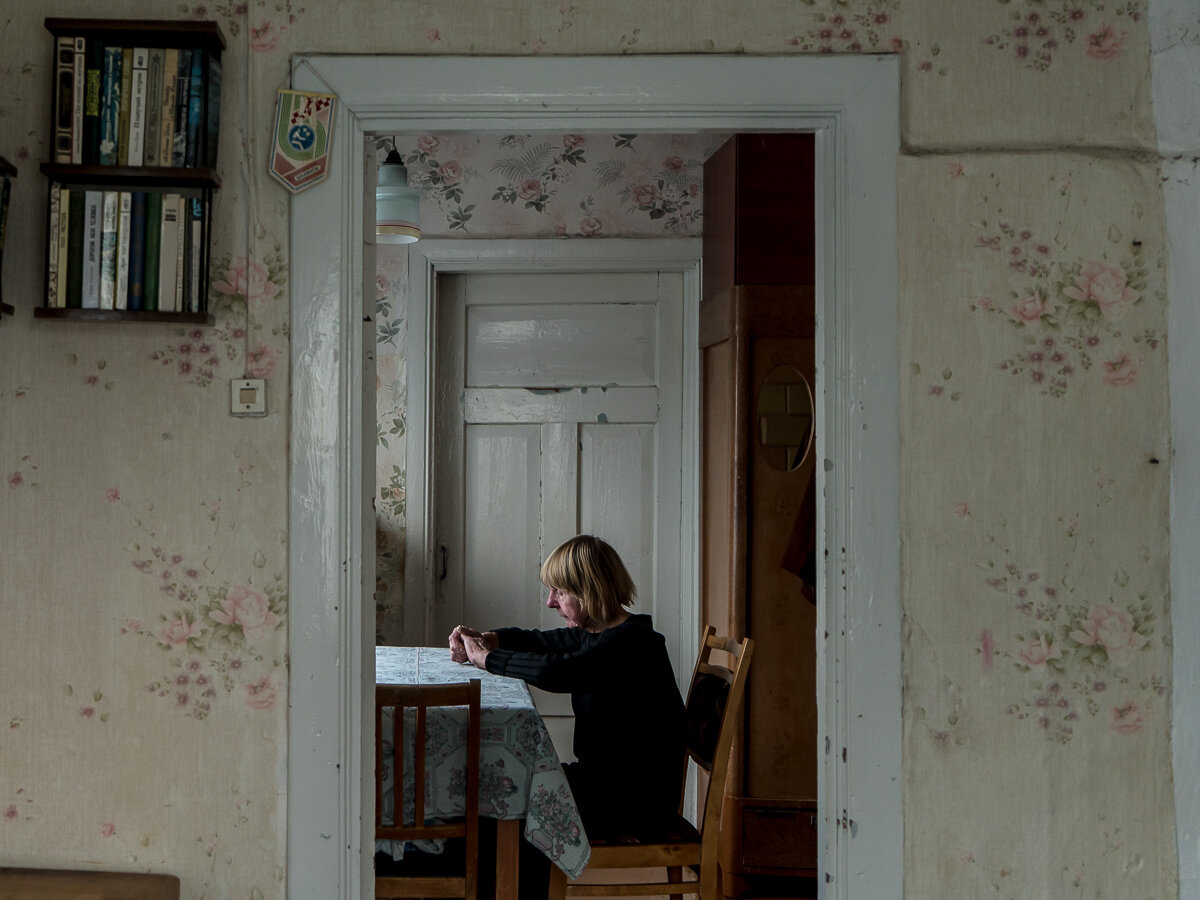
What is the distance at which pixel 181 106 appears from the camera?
1.70 m

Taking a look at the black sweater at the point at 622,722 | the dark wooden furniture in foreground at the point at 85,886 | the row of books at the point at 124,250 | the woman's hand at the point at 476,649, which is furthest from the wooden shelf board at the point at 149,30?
the woman's hand at the point at 476,649

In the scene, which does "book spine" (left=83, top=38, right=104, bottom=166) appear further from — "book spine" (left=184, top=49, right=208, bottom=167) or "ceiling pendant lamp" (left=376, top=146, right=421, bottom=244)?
"ceiling pendant lamp" (left=376, top=146, right=421, bottom=244)

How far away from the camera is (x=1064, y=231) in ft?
5.84

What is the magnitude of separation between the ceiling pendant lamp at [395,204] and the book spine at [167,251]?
3.96 feet

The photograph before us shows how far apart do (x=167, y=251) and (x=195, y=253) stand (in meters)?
0.04

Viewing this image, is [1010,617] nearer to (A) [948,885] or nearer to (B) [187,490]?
(A) [948,885]

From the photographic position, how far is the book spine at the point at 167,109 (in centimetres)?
170

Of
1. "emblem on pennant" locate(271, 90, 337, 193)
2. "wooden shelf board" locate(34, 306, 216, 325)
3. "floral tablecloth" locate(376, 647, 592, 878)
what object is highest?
"emblem on pennant" locate(271, 90, 337, 193)

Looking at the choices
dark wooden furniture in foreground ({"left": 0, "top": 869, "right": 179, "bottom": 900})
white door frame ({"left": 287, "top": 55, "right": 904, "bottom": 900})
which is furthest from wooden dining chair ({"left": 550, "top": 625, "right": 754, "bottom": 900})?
dark wooden furniture in foreground ({"left": 0, "top": 869, "right": 179, "bottom": 900})

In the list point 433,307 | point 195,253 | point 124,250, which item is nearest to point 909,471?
point 195,253

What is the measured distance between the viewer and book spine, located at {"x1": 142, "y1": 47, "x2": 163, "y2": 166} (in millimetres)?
1695

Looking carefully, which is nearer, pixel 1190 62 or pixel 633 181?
pixel 1190 62

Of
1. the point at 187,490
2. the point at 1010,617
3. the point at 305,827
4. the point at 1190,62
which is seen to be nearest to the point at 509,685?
the point at 305,827

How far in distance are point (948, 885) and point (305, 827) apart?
3.48 ft
